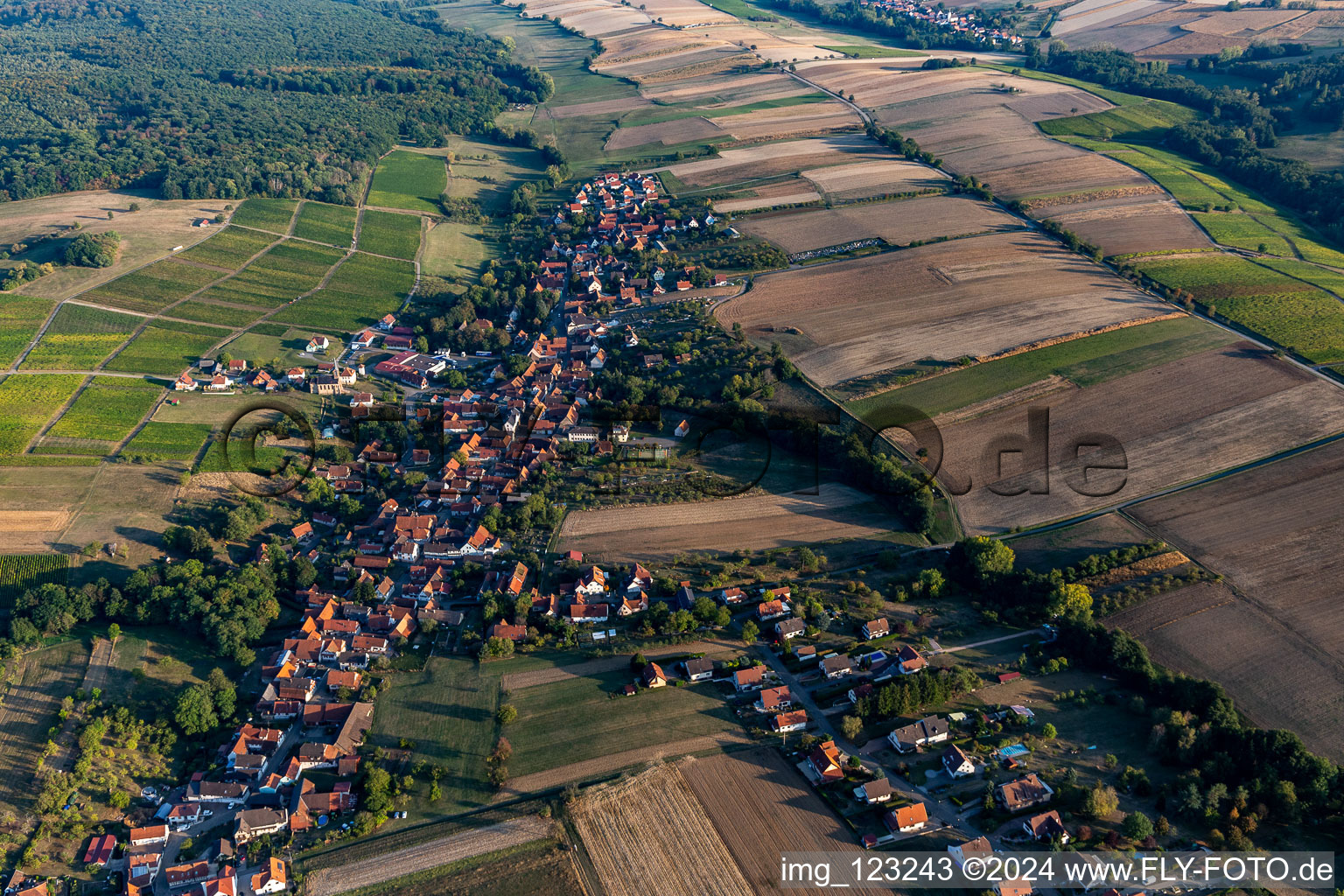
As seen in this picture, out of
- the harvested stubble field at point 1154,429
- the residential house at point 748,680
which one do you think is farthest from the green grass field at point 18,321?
the harvested stubble field at point 1154,429

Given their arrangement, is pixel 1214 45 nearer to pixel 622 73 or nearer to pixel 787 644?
pixel 622 73

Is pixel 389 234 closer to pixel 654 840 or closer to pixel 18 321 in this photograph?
pixel 18 321

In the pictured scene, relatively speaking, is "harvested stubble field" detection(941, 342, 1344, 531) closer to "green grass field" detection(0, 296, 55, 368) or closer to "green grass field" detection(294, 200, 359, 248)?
"green grass field" detection(294, 200, 359, 248)

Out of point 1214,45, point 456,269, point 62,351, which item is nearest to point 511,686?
point 62,351

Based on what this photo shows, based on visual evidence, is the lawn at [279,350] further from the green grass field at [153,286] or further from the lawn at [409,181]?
the lawn at [409,181]

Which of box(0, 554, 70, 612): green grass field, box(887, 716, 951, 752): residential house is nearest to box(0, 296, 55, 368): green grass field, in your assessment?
box(0, 554, 70, 612): green grass field

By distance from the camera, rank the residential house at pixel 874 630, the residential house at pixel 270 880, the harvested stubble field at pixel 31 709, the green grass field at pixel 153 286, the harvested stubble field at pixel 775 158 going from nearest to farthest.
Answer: the residential house at pixel 270 880 < the harvested stubble field at pixel 31 709 < the residential house at pixel 874 630 < the green grass field at pixel 153 286 < the harvested stubble field at pixel 775 158
